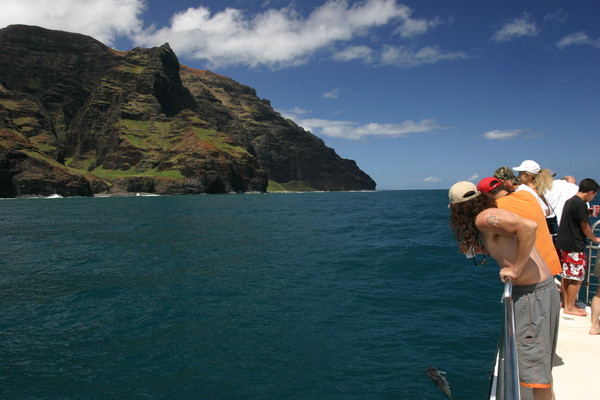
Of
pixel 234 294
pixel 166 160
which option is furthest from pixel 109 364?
pixel 166 160

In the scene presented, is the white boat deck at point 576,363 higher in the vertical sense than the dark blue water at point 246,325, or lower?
higher

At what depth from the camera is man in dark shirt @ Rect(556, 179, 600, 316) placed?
704cm

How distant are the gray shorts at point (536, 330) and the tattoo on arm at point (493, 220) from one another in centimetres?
89

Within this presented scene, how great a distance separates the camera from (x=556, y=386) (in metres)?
4.73

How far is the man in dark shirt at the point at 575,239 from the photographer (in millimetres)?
7039

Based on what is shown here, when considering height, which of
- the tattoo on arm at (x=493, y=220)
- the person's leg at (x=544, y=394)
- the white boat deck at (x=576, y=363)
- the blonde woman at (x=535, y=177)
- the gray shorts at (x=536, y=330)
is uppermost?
the blonde woman at (x=535, y=177)

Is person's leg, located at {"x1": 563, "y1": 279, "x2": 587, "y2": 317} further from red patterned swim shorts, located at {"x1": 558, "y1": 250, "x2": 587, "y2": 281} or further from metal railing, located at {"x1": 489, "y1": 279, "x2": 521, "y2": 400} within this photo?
metal railing, located at {"x1": 489, "y1": 279, "x2": 521, "y2": 400}

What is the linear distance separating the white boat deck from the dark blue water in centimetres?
→ 165

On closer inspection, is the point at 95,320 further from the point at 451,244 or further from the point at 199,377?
the point at 451,244

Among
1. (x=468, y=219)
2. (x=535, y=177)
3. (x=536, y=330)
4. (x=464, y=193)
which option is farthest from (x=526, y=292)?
(x=535, y=177)

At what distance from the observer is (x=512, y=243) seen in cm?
374

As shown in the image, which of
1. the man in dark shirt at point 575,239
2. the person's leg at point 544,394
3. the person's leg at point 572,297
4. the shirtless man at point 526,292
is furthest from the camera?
the person's leg at point 572,297

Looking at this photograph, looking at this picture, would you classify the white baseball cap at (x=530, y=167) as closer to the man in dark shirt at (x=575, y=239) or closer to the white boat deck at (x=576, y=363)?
the man in dark shirt at (x=575, y=239)

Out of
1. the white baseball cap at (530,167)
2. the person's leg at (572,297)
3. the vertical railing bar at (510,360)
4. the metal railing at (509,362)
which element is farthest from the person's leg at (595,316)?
the vertical railing bar at (510,360)
